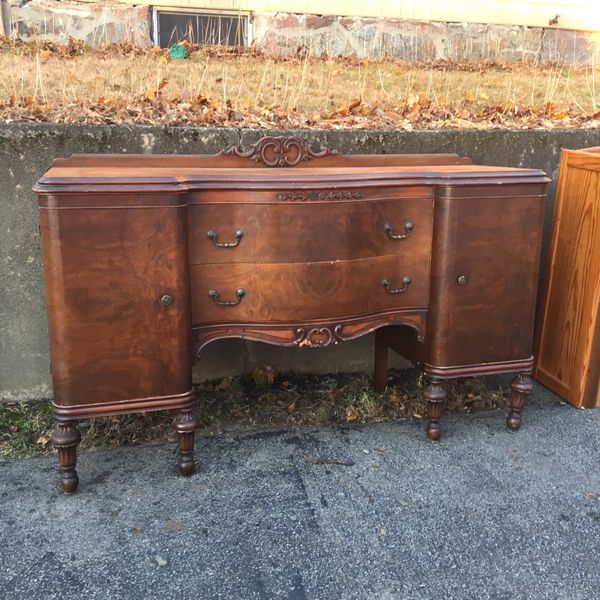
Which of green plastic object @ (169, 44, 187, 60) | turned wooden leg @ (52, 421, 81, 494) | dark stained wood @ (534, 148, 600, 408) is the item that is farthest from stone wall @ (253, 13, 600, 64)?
turned wooden leg @ (52, 421, 81, 494)

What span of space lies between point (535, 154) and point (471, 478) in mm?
1822

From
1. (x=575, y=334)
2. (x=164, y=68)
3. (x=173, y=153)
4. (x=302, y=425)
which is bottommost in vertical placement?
(x=302, y=425)

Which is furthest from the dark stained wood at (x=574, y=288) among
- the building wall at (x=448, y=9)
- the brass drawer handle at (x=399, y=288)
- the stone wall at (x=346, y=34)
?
the building wall at (x=448, y=9)

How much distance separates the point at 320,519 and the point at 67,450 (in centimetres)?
96

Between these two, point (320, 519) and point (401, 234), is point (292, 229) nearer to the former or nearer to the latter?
point (401, 234)

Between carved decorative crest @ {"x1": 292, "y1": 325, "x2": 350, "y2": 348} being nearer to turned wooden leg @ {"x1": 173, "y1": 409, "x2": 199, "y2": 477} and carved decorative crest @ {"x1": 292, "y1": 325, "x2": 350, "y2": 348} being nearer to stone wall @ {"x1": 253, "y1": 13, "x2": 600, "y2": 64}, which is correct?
turned wooden leg @ {"x1": 173, "y1": 409, "x2": 199, "y2": 477}

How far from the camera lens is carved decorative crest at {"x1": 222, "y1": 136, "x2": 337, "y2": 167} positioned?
8.77ft

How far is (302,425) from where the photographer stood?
2980mm

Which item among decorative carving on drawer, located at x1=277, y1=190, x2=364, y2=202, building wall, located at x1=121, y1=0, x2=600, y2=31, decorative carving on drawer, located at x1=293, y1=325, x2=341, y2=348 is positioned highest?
building wall, located at x1=121, y1=0, x2=600, y2=31

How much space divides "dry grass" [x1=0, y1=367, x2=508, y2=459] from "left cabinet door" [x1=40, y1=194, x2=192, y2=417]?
0.63m

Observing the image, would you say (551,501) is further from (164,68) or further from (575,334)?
A: (164,68)

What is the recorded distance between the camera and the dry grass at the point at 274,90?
334 cm

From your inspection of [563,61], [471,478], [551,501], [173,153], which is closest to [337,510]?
[471,478]

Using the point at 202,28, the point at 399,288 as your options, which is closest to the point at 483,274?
the point at 399,288
